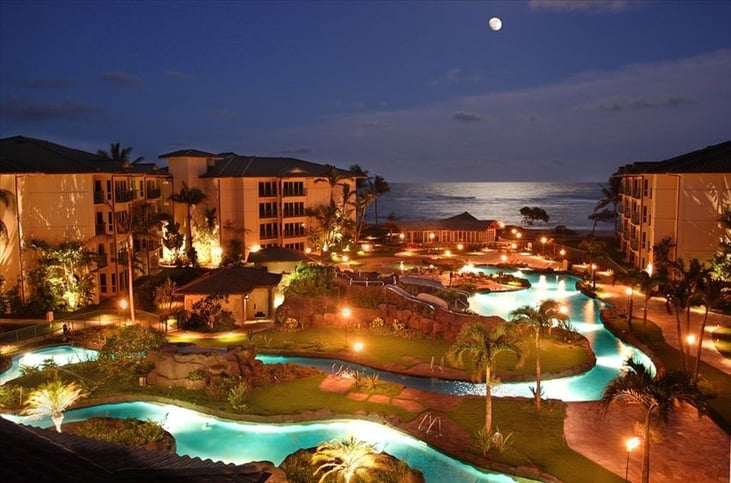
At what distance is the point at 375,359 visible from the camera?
24078mm

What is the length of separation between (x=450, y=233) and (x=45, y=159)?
3980cm

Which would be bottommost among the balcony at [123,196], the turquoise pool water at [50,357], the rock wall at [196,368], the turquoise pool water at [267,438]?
the turquoise pool water at [267,438]

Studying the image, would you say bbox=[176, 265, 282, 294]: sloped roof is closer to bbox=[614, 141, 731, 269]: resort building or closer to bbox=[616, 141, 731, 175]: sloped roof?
bbox=[614, 141, 731, 269]: resort building

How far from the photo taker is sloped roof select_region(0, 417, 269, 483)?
5441 millimetres

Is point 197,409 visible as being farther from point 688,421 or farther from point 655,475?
point 688,421

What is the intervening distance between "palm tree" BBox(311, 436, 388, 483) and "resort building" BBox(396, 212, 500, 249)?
1839 inches

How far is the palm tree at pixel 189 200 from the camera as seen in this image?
43.9 m

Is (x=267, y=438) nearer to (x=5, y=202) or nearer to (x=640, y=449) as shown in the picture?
(x=640, y=449)

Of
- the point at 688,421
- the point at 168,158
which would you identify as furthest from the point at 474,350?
the point at 168,158

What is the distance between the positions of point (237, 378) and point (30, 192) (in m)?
20.2

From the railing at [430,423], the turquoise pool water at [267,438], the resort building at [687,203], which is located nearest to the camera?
the turquoise pool water at [267,438]

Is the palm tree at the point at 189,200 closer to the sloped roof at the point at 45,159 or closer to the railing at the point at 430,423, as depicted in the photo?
the sloped roof at the point at 45,159

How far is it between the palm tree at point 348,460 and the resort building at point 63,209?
19.3 meters

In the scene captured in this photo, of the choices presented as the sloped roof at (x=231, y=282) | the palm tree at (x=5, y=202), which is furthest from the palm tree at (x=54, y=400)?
the palm tree at (x=5, y=202)
